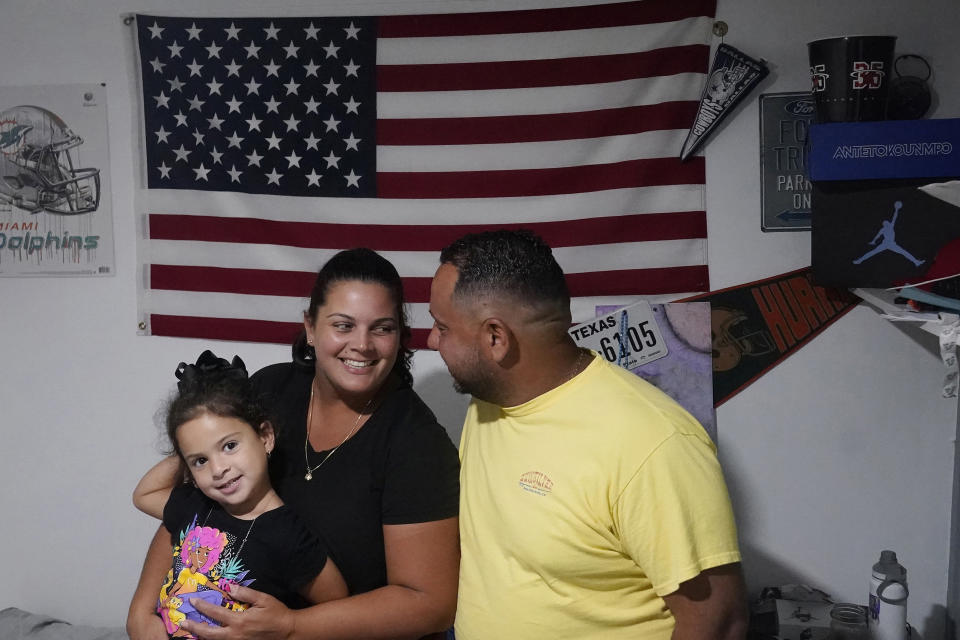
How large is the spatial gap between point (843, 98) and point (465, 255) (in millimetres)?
1316

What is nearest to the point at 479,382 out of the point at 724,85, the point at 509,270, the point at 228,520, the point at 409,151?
the point at 509,270

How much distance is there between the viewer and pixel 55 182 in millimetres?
3318

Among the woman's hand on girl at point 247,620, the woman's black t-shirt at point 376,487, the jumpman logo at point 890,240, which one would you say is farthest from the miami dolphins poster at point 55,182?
the jumpman logo at point 890,240

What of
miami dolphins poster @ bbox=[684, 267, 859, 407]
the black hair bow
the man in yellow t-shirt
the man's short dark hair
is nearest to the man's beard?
the man in yellow t-shirt

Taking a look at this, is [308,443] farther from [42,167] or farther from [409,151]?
[42,167]

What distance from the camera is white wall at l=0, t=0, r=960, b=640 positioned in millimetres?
2889

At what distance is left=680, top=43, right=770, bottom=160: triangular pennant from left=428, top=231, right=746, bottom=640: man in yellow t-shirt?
1.13 meters

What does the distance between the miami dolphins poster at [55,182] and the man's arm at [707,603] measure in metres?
2.49

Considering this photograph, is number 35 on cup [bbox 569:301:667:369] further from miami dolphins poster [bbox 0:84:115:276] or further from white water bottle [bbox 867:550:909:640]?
miami dolphins poster [bbox 0:84:115:276]

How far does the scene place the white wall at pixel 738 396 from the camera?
9.48 feet

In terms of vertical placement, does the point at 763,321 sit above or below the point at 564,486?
above

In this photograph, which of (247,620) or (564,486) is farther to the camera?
(247,620)

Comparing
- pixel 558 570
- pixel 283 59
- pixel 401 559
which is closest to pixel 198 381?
pixel 401 559

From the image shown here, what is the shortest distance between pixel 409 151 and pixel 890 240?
153cm
